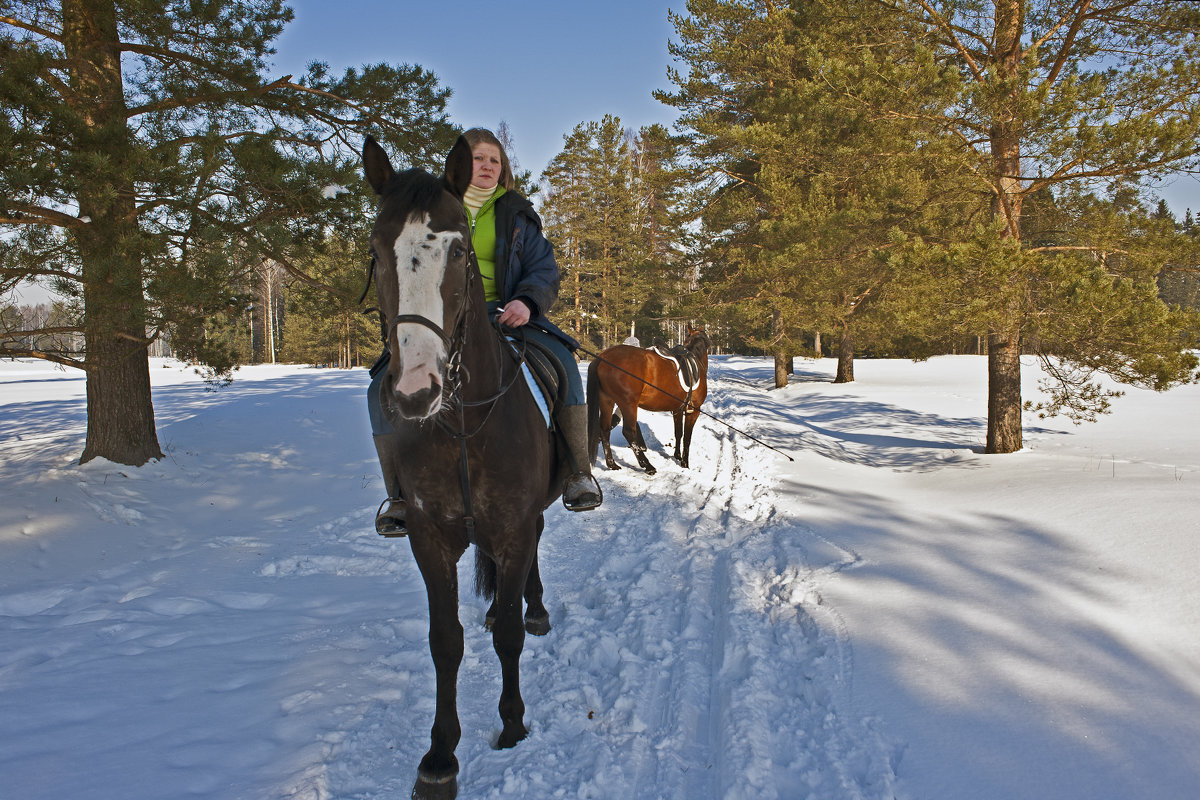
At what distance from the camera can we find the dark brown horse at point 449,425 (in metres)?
2.03

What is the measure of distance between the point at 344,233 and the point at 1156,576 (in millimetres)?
9441

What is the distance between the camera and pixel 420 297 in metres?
2.02

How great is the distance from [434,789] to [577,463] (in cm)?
177

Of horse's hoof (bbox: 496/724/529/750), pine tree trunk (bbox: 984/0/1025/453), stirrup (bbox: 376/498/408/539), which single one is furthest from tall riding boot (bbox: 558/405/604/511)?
pine tree trunk (bbox: 984/0/1025/453)

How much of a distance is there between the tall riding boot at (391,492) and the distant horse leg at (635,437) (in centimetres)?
589

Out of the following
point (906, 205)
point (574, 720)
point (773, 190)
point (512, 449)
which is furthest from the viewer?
point (773, 190)

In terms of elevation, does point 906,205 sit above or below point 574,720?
above

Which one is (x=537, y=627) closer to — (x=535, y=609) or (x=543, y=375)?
(x=535, y=609)

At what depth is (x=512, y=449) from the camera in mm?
2822

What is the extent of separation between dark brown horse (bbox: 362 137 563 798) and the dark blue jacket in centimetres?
42

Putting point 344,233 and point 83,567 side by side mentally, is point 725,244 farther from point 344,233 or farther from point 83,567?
point 83,567

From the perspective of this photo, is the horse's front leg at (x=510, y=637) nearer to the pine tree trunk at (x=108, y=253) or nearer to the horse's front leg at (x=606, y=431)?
the pine tree trunk at (x=108, y=253)

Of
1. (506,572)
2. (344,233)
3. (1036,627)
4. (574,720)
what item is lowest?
(574,720)

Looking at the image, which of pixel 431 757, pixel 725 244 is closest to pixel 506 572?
pixel 431 757
